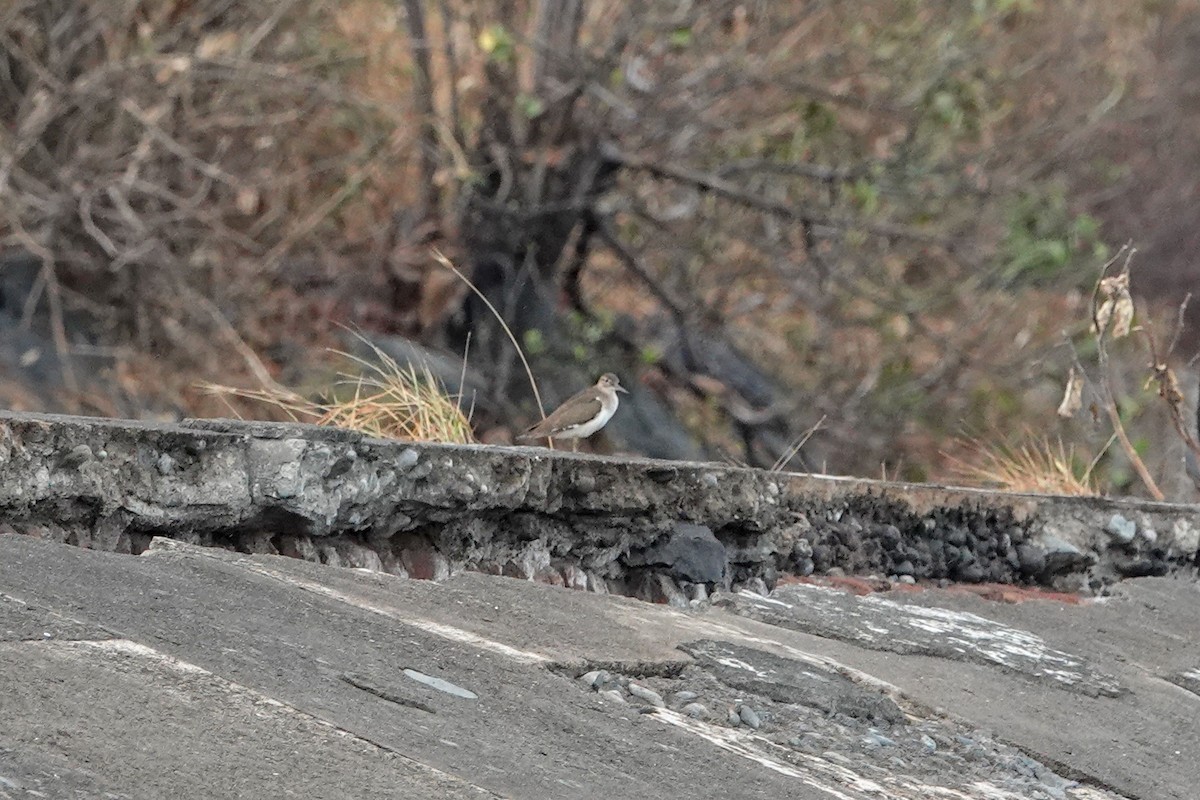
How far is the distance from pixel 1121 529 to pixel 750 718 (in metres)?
2.01

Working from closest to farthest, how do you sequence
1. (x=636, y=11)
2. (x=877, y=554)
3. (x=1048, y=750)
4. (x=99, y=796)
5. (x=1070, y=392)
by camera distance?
(x=99, y=796)
(x=1048, y=750)
(x=877, y=554)
(x=1070, y=392)
(x=636, y=11)

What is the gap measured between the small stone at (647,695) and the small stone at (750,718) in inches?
4.4

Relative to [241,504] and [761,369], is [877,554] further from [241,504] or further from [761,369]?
[761,369]

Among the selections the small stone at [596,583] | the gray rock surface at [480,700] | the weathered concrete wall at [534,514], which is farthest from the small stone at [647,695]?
the small stone at [596,583]

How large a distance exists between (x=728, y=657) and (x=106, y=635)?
101 cm

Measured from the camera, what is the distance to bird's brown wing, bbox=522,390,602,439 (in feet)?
19.7

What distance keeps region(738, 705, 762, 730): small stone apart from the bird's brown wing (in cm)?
352

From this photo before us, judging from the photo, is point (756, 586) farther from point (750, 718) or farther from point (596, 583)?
point (750, 718)

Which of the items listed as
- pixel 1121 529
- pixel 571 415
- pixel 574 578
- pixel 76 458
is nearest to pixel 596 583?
pixel 574 578

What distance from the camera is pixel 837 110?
441 inches

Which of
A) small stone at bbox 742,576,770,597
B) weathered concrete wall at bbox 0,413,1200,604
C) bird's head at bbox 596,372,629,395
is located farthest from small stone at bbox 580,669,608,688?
bird's head at bbox 596,372,629,395

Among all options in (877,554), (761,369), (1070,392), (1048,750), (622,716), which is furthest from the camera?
(761,369)

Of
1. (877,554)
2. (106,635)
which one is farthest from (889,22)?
(106,635)

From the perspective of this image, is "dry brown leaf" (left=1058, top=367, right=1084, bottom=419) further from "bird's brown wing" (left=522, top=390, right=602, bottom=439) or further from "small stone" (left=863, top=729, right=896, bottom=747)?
"small stone" (left=863, top=729, right=896, bottom=747)
